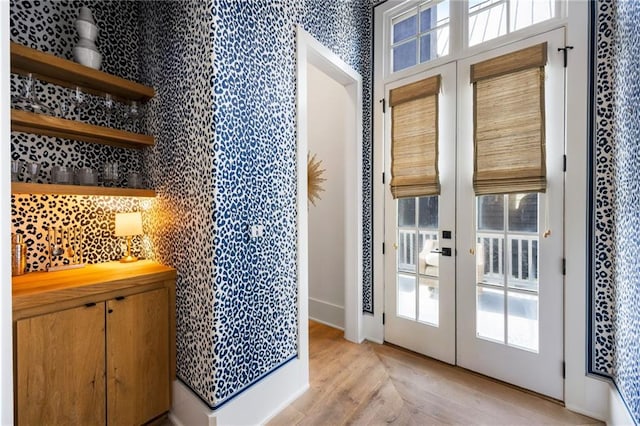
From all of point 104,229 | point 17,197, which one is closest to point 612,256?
point 104,229

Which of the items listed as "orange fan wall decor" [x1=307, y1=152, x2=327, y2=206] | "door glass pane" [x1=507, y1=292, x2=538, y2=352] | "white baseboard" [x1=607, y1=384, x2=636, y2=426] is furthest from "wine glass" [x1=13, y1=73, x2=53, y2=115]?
"white baseboard" [x1=607, y1=384, x2=636, y2=426]

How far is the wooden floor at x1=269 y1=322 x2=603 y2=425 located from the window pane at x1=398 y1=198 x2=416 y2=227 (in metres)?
1.22

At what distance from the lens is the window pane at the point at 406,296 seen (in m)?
2.60

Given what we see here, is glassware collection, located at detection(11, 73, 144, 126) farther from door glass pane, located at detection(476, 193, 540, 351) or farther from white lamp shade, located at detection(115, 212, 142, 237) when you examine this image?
door glass pane, located at detection(476, 193, 540, 351)

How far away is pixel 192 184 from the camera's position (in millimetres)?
1705

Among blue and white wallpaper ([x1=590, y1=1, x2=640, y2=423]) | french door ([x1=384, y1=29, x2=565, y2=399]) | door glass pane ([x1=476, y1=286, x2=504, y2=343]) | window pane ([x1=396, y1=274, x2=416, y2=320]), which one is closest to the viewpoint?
blue and white wallpaper ([x1=590, y1=1, x2=640, y2=423])

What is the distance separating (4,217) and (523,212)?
8.87 feet

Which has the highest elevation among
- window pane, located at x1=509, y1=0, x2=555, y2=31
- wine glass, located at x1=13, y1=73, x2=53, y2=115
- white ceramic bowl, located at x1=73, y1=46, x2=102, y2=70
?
window pane, located at x1=509, y1=0, x2=555, y2=31

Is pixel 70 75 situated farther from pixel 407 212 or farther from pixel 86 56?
pixel 407 212

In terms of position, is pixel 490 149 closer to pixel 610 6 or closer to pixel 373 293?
pixel 610 6

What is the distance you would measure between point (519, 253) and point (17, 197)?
342 centimetres

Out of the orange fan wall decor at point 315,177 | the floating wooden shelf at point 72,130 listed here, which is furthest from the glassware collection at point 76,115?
the orange fan wall decor at point 315,177

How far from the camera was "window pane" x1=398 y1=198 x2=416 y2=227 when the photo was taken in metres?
2.61

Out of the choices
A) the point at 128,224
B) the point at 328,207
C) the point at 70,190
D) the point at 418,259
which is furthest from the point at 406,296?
the point at 70,190
